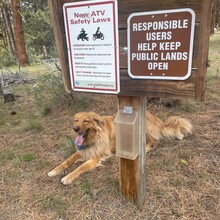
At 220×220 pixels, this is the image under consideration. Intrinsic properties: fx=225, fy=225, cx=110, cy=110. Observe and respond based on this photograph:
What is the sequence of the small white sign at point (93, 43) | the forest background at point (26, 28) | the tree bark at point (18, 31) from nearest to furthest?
the small white sign at point (93, 43), the tree bark at point (18, 31), the forest background at point (26, 28)

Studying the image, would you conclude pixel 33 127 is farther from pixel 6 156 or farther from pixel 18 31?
pixel 18 31

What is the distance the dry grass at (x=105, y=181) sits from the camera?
7.06ft

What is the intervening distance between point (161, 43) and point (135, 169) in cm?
111

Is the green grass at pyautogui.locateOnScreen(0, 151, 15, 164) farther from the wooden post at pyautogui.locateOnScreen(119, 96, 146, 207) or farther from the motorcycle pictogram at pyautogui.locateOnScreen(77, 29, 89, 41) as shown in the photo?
the motorcycle pictogram at pyautogui.locateOnScreen(77, 29, 89, 41)

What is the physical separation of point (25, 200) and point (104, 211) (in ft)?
2.86

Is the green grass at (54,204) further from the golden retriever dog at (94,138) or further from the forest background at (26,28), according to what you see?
the forest background at (26,28)

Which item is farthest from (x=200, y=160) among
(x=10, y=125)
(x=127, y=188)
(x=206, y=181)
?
(x=10, y=125)

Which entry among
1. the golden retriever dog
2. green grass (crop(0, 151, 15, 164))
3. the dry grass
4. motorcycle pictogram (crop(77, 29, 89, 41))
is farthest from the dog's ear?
green grass (crop(0, 151, 15, 164))

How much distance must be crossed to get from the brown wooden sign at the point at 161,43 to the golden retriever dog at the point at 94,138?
1.26 meters

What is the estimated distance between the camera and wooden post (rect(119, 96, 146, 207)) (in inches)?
74.0

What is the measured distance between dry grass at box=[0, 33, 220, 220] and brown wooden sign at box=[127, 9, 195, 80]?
4.28 ft

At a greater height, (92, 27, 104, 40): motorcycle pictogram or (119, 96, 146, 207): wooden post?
(92, 27, 104, 40): motorcycle pictogram

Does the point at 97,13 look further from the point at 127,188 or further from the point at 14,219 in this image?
the point at 14,219

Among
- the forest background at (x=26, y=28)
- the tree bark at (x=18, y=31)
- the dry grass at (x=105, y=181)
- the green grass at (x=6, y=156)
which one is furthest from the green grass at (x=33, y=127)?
the tree bark at (x=18, y=31)
